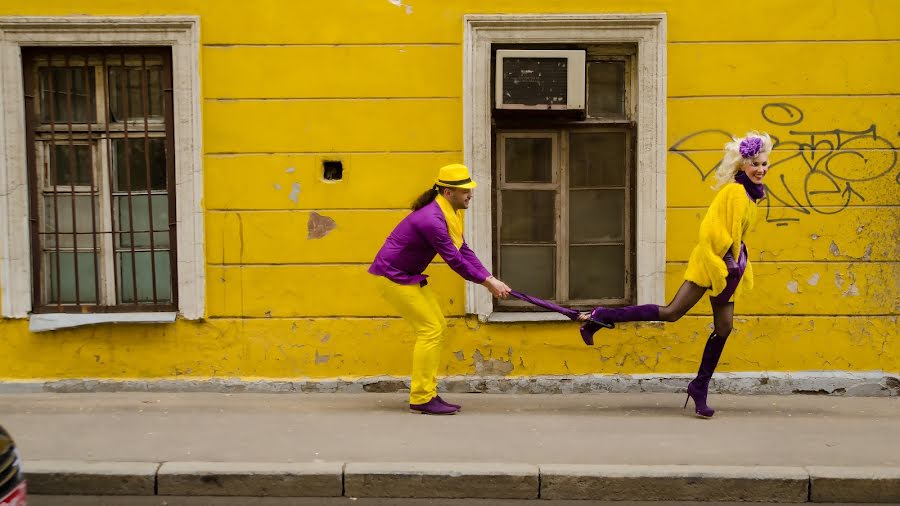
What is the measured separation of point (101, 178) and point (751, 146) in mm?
4590

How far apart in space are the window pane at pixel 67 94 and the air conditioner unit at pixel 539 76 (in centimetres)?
298

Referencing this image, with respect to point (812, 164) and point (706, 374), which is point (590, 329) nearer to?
point (706, 374)

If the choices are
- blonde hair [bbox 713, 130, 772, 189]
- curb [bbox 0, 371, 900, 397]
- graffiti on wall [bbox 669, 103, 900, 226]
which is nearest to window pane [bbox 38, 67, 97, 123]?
curb [bbox 0, 371, 900, 397]

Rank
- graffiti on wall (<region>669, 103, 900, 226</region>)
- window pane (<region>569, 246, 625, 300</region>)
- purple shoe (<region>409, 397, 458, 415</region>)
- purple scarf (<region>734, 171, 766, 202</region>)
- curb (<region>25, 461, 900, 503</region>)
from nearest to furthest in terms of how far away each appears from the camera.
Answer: curb (<region>25, 461, 900, 503</region>), purple scarf (<region>734, 171, 766, 202</region>), purple shoe (<region>409, 397, 458, 415</region>), graffiti on wall (<region>669, 103, 900, 226</region>), window pane (<region>569, 246, 625, 300</region>)

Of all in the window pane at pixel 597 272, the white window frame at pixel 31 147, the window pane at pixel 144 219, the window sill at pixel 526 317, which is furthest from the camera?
the window pane at pixel 597 272

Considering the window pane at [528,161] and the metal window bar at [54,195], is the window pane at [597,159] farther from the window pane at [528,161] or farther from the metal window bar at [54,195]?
the metal window bar at [54,195]

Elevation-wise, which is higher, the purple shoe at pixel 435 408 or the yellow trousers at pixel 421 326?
the yellow trousers at pixel 421 326

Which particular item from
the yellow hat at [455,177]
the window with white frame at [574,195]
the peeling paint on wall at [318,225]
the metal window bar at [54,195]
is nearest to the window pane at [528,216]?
the window with white frame at [574,195]

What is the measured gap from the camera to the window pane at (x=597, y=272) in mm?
7422

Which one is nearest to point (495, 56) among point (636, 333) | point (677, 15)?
point (677, 15)

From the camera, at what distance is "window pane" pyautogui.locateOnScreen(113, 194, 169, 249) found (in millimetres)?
7301

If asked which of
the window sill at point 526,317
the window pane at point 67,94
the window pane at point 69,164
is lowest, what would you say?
the window sill at point 526,317

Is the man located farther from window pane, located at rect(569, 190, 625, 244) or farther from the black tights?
window pane, located at rect(569, 190, 625, 244)

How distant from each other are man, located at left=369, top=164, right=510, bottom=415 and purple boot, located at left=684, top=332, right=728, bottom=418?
56.0 inches
